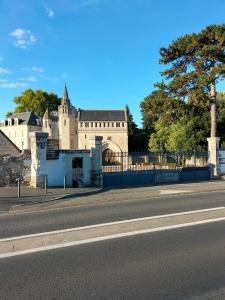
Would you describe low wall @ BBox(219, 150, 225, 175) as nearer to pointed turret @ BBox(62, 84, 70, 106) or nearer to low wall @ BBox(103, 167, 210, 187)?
Answer: low wall @ BBox(103, 167, 210, 187)

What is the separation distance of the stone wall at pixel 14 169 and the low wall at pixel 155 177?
476cm

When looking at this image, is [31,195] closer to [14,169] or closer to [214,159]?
[14,169]

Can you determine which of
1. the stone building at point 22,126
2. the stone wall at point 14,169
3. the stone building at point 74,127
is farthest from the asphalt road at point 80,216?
the stone building at point 74,127

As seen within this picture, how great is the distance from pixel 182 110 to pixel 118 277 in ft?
84.7

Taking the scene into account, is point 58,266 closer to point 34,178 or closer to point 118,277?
point 118,277

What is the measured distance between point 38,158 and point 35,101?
3032 inches

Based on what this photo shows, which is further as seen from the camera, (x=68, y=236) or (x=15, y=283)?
(x=68, y=236)

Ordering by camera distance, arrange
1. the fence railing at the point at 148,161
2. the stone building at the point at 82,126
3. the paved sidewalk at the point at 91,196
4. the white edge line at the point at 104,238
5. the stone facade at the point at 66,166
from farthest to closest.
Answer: the stone building at the point at 82,126
the fence railing at the point at 148,161
the stone facade at the point at 66,166
the paved sidewalk at the point at 91,196
the white edge line at the point at 104,238

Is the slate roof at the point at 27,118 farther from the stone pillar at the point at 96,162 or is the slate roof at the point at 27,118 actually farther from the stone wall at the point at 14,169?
the stone wall at the point at 14,169

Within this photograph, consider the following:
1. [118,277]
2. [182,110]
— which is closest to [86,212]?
[118,277]

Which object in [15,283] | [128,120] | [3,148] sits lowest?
[15,283]

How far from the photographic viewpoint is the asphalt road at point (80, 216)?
10.0 meters

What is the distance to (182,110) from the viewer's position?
3047 centimetres

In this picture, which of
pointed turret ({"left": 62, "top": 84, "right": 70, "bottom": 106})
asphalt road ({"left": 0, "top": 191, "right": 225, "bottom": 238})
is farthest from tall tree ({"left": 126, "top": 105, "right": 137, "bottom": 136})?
asphalt road ({"left": 0, "top": 191, "right": 225, "bottom": 238})
